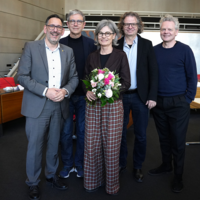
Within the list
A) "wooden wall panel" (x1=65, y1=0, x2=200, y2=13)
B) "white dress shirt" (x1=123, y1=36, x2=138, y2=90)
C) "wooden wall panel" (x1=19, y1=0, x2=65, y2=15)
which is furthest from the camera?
"wooden wall panel" (x1=65, y1=0, x2=200, y2=13)

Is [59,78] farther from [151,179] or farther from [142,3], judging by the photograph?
[142,3]

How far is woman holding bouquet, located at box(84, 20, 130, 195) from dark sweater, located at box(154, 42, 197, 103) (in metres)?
0.48

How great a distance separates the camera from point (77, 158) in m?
2.67

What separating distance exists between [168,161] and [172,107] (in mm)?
775

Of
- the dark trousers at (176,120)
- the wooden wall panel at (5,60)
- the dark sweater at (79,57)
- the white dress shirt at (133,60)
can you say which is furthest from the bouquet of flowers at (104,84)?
the wooden wall panel at (5,60)

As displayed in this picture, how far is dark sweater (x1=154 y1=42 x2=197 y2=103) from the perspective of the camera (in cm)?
229

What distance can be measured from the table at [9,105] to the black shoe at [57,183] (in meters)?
2.10

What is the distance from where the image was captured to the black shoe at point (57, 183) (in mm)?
2375

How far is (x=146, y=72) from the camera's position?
93.3 inches

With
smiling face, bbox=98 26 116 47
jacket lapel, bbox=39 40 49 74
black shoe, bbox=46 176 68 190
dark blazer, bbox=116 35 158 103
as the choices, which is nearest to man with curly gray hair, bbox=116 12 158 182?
dark blazer, bbox=116 35 158 103

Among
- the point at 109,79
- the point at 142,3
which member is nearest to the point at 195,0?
the point at 142,3

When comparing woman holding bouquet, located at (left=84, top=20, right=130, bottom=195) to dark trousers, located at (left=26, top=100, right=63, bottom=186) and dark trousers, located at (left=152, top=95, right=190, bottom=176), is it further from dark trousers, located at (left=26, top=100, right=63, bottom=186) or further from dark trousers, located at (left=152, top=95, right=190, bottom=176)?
dark trousers, located at (left=152, top=95, right=190, bottom=176)

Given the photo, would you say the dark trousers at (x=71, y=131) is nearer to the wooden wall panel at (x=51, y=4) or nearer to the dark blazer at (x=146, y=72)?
the dark blazer at (x=146, y=72)

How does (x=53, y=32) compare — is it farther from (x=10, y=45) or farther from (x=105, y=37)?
(x=10, y=45)
